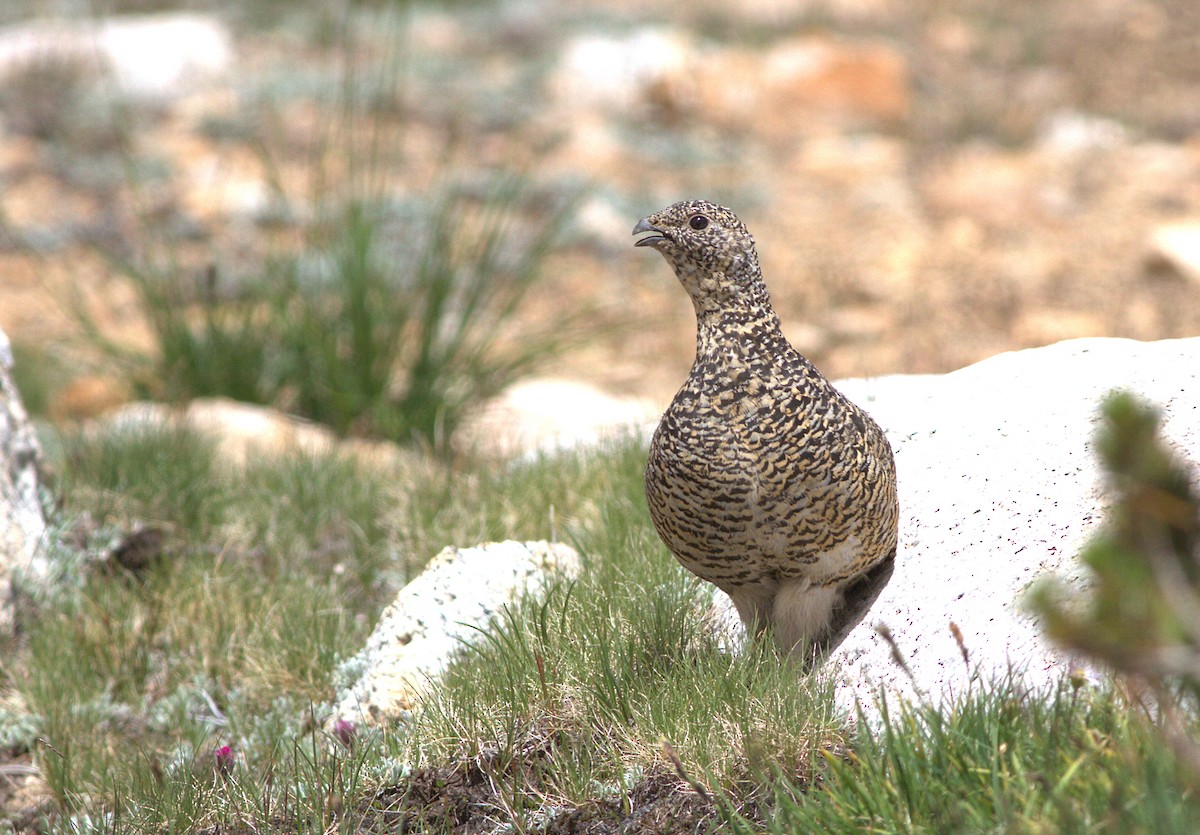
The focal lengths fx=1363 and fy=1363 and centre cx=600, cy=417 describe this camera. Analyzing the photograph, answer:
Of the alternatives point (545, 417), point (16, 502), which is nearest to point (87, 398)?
point (545, 417)

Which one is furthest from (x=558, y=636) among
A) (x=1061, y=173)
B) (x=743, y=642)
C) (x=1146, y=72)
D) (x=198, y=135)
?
(x=1146, y=72)

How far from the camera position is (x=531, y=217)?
1150 cm

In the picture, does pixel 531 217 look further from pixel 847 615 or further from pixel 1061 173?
pixel 847 615

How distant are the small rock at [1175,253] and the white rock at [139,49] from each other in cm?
947

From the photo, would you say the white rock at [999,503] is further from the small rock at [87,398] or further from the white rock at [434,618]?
the small rock at [87,398]

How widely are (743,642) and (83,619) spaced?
2.54m

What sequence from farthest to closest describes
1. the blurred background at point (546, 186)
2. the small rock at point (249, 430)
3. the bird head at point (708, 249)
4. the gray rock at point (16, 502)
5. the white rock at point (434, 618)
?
the blurred background at point (546, 186) → the small rock at point (249, 430) → the gray rock at point (16, 502) → the white rock at point (434, 618) → the bird head at point (708, 249)

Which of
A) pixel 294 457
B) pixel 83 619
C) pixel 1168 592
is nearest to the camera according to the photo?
pixel 1168 592

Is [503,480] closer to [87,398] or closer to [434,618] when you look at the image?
[434,618]

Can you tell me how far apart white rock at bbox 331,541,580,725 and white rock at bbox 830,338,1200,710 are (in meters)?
1.05

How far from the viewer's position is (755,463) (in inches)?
126

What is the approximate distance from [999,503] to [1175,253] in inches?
263

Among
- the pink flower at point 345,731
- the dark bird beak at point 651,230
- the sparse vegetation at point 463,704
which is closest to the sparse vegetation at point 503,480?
the sparse vegetation at point 463,704

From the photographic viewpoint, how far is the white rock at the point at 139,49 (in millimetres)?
13859
